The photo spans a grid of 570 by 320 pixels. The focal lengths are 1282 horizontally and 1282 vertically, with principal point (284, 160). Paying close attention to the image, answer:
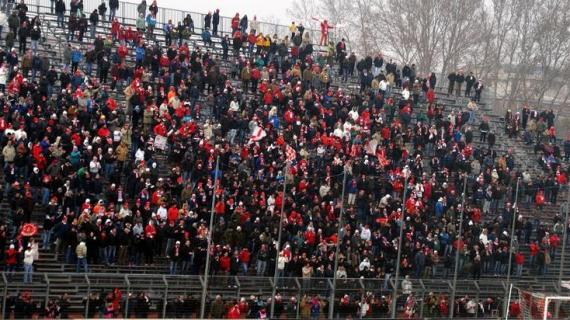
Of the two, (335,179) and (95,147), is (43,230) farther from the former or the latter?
(335,179)

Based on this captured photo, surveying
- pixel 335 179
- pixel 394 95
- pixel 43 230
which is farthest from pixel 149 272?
pixel 394 95

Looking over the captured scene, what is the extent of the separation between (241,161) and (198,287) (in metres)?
9.82

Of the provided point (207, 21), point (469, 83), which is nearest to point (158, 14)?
point (207, 21)

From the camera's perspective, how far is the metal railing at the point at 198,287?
127 feet

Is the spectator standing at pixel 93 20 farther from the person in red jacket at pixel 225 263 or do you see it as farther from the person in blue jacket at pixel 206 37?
the person in red jacket at pixel 225 263

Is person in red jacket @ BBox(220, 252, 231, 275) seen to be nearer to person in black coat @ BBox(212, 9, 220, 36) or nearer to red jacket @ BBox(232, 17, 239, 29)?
red jacket @ BBox(232, 17, 239, 29)

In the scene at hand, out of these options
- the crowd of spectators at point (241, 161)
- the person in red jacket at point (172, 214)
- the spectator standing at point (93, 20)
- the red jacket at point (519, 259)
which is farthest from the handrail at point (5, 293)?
the spectator standing at point (93, 20)

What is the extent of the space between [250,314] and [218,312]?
1.24 m

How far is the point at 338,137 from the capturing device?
54.6m

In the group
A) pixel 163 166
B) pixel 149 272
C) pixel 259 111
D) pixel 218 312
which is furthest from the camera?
pixel 259 111

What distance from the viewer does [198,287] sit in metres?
41.3

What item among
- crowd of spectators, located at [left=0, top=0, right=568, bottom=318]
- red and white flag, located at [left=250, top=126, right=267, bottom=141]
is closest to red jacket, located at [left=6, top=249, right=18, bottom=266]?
crowd of spectators, located at [left=0, top=0, right=568, bottom=318]

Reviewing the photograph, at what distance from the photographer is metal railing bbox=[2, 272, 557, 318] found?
127 ft

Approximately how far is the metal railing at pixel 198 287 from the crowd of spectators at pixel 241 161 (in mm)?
1296
